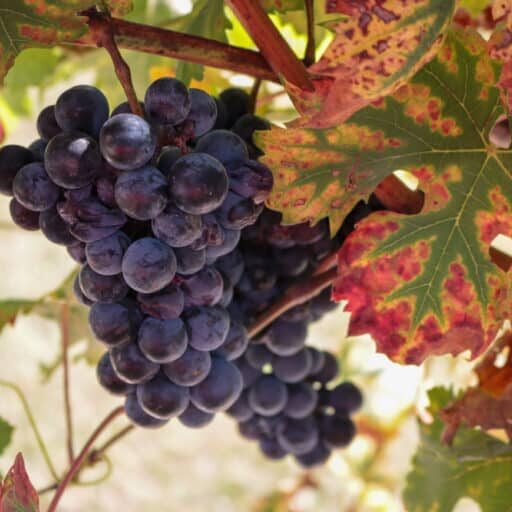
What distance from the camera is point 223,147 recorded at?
58 cm

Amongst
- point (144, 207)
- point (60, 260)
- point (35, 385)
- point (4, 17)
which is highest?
point (60, 260)

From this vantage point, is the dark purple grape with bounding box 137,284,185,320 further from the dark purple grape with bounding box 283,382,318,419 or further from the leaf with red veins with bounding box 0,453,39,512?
the dark purple grape with bounding box 283,382,318,419

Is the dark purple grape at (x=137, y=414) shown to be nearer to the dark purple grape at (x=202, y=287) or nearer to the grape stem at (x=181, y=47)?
the dark purple grape at (x=202, y=287)

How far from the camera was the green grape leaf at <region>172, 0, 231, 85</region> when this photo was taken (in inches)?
28.6

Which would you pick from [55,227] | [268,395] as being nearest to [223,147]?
[55,227]

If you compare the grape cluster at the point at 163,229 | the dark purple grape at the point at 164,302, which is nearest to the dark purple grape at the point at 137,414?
the grape cluster at the point at 163,229

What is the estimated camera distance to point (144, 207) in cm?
53

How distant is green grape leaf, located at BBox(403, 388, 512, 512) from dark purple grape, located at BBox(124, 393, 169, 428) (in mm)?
312

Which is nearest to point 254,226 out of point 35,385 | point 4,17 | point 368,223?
point 368,223

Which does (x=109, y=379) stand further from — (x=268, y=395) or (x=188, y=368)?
(x=268, y=395)

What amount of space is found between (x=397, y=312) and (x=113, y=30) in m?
0.29

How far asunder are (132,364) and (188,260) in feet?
0.31

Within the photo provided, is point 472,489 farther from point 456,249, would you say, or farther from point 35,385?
point 35,385

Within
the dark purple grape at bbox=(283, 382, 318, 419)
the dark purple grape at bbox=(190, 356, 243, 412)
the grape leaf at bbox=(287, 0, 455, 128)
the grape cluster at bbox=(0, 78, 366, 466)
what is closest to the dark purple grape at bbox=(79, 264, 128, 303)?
the grape cluster at bbox=(0, 78, 366, 466)
